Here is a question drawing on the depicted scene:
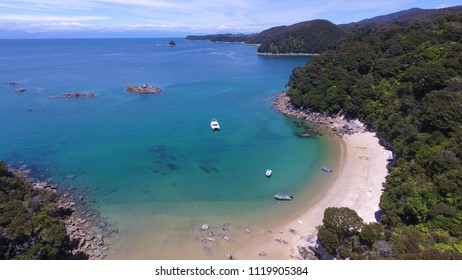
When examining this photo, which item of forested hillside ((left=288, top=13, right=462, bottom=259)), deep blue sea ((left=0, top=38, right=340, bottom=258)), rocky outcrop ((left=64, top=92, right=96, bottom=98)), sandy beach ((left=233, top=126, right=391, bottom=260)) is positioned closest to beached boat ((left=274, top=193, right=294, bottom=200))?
deep blue sea ((left=0, top=38, right=340, bottom=258))

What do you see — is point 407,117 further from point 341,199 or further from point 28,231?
point 28,231

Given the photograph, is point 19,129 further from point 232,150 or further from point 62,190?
point 232,150

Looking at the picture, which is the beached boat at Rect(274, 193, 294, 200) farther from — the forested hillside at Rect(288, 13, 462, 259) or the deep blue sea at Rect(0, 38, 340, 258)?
the forested hillside at Rect(288, 13, 462, 259)

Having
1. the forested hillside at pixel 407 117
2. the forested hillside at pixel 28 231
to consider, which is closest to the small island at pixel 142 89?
the forested hillside at pixel 407 117

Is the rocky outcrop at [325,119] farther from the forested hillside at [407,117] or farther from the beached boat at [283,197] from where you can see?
the beached boat at [283,197]

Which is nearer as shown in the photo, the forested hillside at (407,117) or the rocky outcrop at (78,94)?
the forested hillside at (407,117)

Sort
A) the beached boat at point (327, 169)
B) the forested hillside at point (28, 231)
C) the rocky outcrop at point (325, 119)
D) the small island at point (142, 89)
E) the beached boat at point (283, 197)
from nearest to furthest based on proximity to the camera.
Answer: the forested hillside at point (28, 231) < the beached boat at point (283, 197) < the beached boat at point (327, 169) < the rocky outcrop at point (325, 119) < the small island at point (142, 89)
